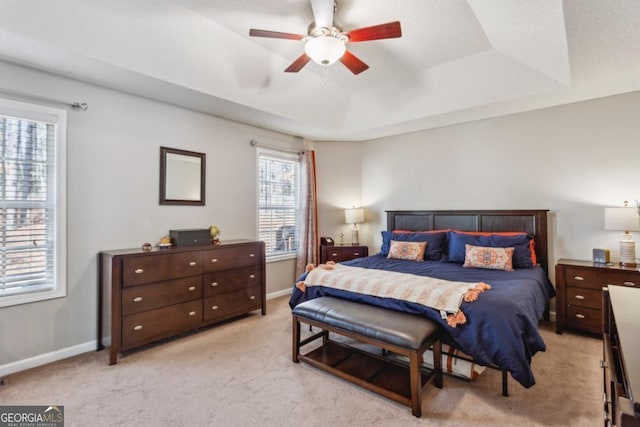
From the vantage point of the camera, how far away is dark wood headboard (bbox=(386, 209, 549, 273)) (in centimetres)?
372

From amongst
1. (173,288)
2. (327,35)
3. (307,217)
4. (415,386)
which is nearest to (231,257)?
(173,288)

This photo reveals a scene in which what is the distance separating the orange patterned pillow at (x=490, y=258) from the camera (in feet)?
10.9

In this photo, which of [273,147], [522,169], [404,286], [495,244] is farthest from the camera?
[273,147]

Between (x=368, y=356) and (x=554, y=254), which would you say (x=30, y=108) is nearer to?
(x=368, y=356)

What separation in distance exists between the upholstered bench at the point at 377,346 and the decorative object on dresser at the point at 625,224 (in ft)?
7.85

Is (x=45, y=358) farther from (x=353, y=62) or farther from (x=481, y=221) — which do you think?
(x=481, y=221)

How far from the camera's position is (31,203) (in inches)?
104

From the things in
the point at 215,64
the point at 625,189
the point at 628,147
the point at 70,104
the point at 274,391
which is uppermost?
the point at 215,64

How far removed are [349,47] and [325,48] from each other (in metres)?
1.13

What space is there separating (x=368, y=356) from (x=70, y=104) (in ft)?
11.5

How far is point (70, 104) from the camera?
2.82 meters

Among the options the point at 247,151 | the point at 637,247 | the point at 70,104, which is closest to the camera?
the point at 70,104

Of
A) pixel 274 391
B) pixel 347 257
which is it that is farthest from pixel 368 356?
pixel 347 257

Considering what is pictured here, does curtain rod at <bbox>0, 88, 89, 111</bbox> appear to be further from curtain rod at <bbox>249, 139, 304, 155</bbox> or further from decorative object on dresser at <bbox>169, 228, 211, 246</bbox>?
curtain rod at <bbox>249, 139, 304, 155</bbox>
